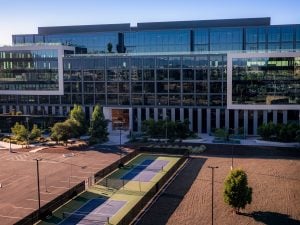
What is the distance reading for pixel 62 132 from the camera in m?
83.5

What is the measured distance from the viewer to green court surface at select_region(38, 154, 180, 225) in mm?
45969

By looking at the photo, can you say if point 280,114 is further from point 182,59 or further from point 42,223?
point 42,223

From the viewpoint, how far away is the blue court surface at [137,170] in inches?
2368

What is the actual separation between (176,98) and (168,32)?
2487cm

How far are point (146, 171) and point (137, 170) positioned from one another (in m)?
1.47

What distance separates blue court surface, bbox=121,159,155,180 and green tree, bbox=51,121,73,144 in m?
20.6

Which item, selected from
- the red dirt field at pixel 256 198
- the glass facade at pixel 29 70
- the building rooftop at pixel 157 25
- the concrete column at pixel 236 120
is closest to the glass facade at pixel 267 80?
the concrete column at pixel 236 120

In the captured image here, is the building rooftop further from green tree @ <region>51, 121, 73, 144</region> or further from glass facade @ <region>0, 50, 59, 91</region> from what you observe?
green tree @ <region>51, 121, 73, 144</region>

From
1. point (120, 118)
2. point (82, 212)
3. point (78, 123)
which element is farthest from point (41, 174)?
point (120, 118)

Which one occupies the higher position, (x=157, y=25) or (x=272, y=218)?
(x=157, y=25)

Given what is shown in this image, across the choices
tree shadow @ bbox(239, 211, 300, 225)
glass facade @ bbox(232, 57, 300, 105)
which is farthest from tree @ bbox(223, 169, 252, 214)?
glass facade @ bbox(232, 57, 300, 105)

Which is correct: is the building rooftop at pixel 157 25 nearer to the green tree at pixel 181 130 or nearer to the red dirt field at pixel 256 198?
the green tree at pixel 181 130

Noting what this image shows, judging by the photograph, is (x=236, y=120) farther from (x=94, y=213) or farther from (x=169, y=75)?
(x=94, y=213)

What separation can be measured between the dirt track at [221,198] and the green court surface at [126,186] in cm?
335
